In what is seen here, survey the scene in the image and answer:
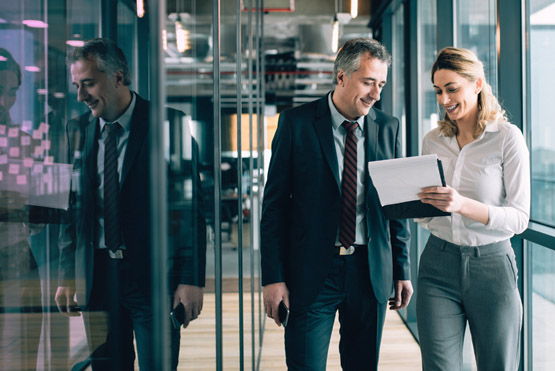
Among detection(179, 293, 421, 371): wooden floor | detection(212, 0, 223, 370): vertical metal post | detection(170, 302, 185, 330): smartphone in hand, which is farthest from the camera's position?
detection(212, 0, 223, 370): vertical metal post

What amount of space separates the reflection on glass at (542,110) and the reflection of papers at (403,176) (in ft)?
2.58

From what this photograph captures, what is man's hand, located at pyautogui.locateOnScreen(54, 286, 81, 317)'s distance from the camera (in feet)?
2.29

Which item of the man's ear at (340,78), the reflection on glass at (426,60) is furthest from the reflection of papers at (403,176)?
the reflection on glass at (426,60)

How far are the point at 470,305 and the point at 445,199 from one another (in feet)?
1.39

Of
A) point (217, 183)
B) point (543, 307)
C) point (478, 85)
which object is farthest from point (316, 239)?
point (543, 307)

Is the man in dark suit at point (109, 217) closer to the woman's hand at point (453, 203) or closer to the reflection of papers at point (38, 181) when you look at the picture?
the reflection of papers at point (38, 181)

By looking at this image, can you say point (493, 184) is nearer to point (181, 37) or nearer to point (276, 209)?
point (276, 209)

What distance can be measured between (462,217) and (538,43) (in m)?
1.01

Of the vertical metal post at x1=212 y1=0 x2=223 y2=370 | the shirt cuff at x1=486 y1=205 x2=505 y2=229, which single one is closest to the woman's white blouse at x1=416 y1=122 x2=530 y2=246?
the shirt cuff at x1=486 y1=205 x2=505 y2=229

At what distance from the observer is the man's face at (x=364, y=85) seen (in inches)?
66.7

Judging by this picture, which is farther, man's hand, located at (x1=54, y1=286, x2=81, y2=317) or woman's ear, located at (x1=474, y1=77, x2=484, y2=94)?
woman's ear, located at (x1=474, y1=77, x2=484, y2=94)

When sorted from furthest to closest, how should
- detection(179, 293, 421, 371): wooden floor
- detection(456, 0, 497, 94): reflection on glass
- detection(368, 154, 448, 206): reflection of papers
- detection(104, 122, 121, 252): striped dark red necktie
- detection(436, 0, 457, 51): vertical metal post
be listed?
detection(436, 0, 457, 51): vertical metal post, detection(456, 0, 497, 94): reflection on glass, detection(368, 154, 448, 206): reflection of papers, detection(179, 293, 421, 371): wooden floor, detection(104, 122, 121, 252): striped dark red necktie

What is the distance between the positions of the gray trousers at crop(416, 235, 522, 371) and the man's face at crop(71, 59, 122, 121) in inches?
53.2

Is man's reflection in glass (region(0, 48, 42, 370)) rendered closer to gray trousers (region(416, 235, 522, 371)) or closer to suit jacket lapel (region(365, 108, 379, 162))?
suit jacket lapel (region(365, 108, 379, 162))
